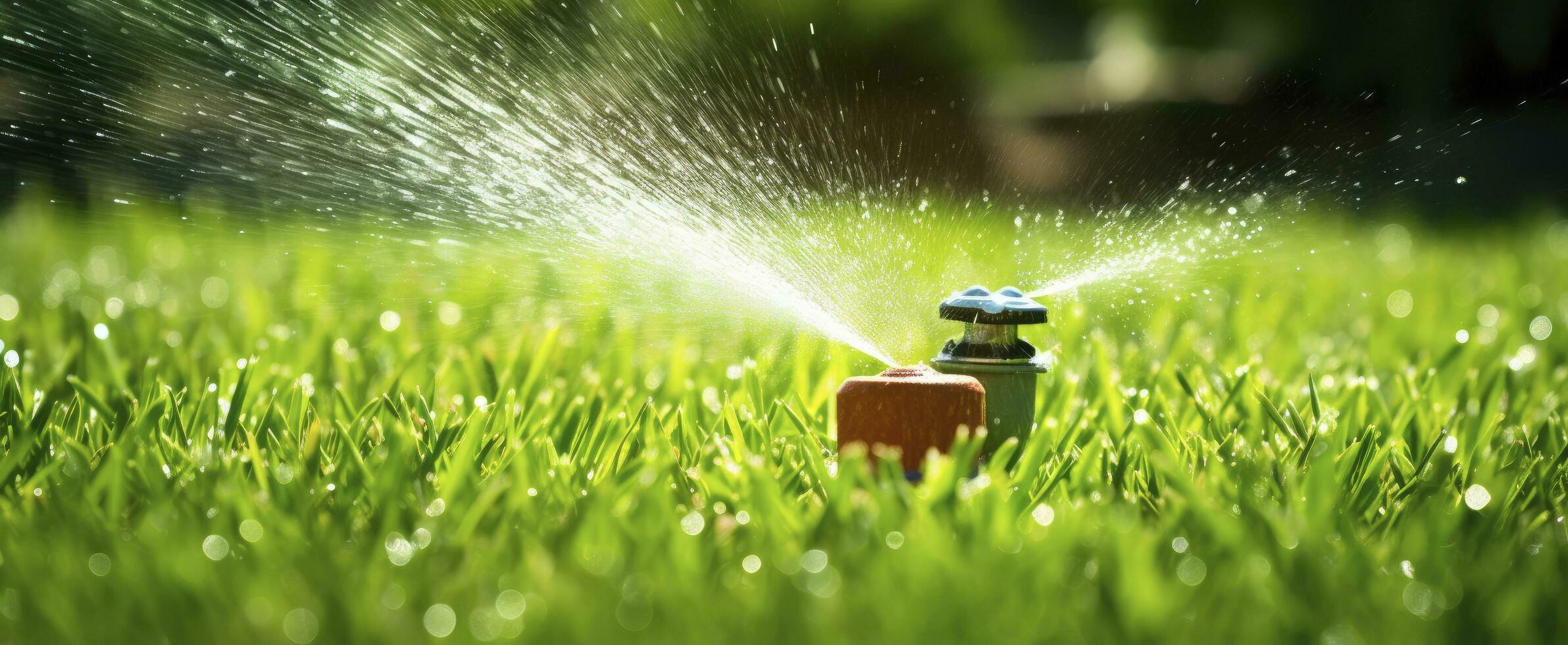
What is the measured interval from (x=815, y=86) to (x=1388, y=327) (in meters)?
3.60

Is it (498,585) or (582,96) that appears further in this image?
(582,96)

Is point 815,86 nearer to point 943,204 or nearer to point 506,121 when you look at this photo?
point 943,204

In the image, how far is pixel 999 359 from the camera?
1654mm

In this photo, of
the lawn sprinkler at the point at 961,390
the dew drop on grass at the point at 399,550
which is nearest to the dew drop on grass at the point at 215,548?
the dew drop on grass at the point at 399,550

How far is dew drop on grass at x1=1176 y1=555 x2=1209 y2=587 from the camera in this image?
112 centimetres

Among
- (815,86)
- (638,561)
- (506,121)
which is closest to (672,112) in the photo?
(506,121)

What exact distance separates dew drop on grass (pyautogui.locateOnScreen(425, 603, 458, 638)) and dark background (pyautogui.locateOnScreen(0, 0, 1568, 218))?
14.7 feet

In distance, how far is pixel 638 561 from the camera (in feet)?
3.74

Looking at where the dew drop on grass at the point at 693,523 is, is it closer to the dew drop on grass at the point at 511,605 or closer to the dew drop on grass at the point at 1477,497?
the dew drop on grass at the point at 511,605

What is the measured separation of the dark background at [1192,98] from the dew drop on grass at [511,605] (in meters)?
4.47

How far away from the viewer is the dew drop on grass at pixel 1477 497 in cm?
140

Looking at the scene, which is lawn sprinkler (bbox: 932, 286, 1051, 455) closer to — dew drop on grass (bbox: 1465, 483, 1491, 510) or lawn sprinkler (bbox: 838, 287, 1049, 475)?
lawn sprinkler (bbox: 838, 287, 1049, 475)

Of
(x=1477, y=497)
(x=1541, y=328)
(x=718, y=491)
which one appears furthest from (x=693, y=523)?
(x=1541, y=328)

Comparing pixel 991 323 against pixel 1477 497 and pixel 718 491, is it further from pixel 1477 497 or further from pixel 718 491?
pixel 1477 497
